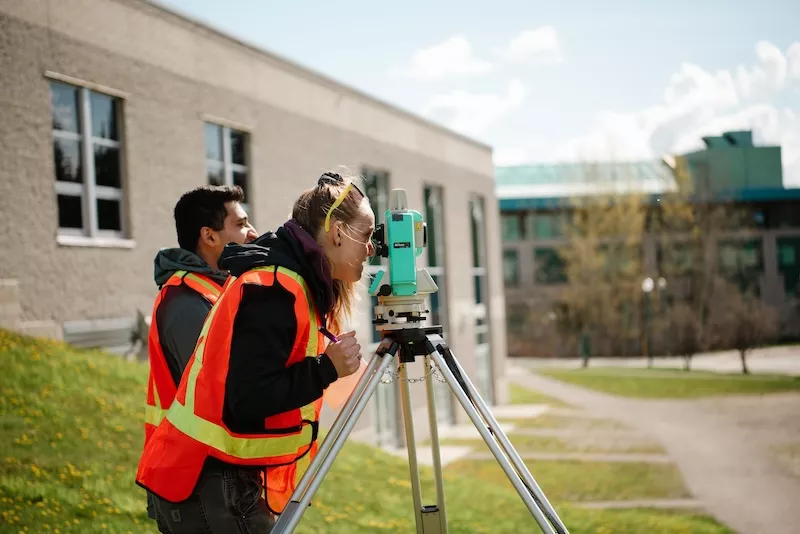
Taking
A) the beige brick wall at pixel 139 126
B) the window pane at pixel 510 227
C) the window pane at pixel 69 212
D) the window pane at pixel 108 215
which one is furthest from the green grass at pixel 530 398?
the window pane at pixel 69 212

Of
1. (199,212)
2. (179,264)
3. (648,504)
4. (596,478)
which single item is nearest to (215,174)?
(596,478)

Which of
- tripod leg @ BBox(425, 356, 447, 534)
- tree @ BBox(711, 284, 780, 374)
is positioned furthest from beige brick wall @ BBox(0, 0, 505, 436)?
tree @ BBox(711, 284, 780, 374)

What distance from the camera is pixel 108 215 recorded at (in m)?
9.78

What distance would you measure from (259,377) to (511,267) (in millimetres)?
44181

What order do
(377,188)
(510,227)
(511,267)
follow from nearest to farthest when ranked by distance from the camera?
(377,188)
(511,267)
(510,227)

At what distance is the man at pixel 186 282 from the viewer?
246 centimetres

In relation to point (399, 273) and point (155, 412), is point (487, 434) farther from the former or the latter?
point (155, 412)

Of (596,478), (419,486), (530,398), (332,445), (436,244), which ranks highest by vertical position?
(436,244)

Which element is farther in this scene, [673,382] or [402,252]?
[673,382]

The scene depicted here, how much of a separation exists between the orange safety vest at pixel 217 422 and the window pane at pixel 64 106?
25.5ft

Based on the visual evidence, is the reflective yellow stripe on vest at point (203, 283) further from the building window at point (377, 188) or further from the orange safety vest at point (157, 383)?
the building window at point (377, 188)

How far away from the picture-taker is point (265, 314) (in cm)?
191

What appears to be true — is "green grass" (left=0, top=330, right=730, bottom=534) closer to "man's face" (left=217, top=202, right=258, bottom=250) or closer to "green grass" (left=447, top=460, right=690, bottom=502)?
"green grass" (left=447, top=460, right=690, bottom=502)

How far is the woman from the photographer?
1918 millimetres
